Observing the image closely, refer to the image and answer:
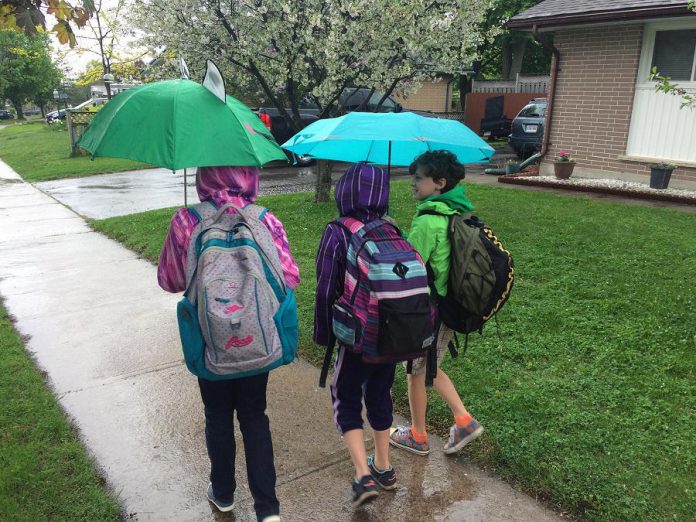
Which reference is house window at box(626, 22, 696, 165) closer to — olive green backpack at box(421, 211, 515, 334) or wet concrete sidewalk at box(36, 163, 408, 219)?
wet concrete sidewalk at box(36, 163, 408, 219)

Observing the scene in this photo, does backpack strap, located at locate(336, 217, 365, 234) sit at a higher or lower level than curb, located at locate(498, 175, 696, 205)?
higher

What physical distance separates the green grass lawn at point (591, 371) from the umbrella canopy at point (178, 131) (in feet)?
6.73

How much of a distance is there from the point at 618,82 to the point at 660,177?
80.8 inches

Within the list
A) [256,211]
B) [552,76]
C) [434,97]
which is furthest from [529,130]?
[434,97]

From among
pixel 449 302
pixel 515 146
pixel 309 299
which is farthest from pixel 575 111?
pixel 449 302

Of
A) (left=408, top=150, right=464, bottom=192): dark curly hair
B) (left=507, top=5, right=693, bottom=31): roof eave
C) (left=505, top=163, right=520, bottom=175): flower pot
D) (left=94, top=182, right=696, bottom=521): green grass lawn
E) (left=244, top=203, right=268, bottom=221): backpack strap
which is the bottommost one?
(left=94, top=182, right=696, bottom=521): green grass lawn

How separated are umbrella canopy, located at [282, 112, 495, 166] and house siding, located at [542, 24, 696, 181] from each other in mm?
8119

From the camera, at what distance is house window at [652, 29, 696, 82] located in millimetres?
9672

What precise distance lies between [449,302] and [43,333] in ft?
12.2

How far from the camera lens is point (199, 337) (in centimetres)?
223

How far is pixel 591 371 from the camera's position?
12.4ft

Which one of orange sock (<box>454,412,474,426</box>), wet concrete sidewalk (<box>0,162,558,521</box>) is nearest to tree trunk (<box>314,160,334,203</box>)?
wet concrete sidewalk (<box>0,162,558,521</box>)

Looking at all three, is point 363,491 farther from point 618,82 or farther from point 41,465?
point 618,82

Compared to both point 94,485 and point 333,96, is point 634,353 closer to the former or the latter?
point 94,485
